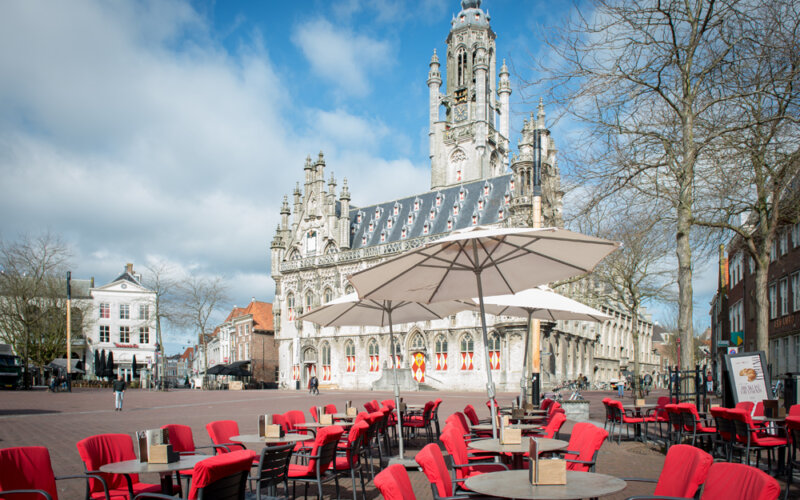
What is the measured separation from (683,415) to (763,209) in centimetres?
687

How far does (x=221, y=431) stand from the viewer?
7039 millimetres

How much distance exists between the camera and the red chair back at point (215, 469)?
400 centimetres

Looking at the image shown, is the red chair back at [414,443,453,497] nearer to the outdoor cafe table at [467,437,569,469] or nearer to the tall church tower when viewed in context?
the outdoor cafe table at [467,437,569,469]

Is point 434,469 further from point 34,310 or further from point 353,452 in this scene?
point 34,310

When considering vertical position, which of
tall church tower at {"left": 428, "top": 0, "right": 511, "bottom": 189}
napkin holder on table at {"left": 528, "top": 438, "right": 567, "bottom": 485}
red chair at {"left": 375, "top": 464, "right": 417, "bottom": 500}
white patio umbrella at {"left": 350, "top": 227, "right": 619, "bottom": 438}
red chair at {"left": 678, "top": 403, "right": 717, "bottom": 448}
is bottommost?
red chair at {"left": 678, "top": 403, "right": 717, "bottom": 448}

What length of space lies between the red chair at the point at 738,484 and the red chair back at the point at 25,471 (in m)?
4.76

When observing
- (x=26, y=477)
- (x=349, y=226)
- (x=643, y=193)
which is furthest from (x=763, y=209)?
(x=349, y=226)

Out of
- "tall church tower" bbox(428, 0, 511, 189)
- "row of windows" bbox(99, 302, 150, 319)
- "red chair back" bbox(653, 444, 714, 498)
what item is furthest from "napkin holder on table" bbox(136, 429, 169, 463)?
"row of windows" bbox(99, 302, 150, 319)

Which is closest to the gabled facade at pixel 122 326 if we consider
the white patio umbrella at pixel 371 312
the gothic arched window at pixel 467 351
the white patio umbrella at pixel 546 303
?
the gothic arched window at pixel 467 351

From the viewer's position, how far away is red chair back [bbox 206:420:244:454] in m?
6.85

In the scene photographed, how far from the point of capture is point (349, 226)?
50.0m

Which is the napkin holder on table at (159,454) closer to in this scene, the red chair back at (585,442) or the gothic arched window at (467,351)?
the red chair back at (585,442)

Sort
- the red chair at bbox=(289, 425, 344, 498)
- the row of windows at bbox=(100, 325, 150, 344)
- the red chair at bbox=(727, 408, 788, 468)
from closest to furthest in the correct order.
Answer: the red chair at bbox=(289, 425, 344, 498), the red chair at bbox=(727, 408, 788, 468), the row of windows at bbox=(100, 325, 150, 344)

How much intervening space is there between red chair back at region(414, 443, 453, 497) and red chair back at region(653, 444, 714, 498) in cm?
160
